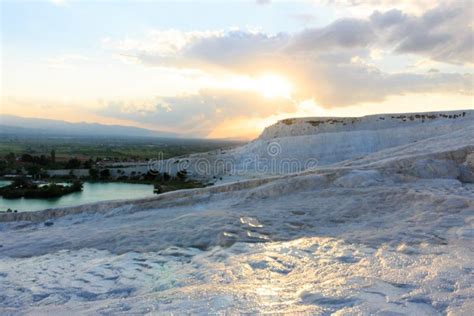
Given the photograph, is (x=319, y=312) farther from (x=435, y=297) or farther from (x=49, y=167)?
(x=49, y=167)

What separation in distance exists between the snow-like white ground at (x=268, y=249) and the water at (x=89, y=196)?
11676 mm

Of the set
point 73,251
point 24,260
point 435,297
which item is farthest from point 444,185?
point 24,260

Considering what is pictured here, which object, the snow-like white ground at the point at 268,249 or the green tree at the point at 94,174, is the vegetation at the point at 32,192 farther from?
the snow-like white ground at the point at 268,249

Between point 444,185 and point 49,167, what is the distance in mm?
48774

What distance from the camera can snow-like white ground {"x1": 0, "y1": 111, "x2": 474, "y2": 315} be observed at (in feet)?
13.3

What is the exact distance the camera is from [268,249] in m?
6.09

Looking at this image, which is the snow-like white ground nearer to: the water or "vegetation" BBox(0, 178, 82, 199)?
the water

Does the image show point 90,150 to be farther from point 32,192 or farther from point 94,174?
point 32,192

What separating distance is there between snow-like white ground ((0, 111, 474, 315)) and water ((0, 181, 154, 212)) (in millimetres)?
11676

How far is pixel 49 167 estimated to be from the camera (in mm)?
49781

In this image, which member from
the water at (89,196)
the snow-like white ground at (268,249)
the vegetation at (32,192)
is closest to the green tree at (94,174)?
the water at (89,196)

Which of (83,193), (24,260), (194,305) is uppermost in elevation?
(194,305)

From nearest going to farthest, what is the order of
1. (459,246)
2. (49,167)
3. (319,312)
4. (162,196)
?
(319,312) → (459,246) → (162,196) → (49,167)

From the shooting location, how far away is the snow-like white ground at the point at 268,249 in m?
4.04
